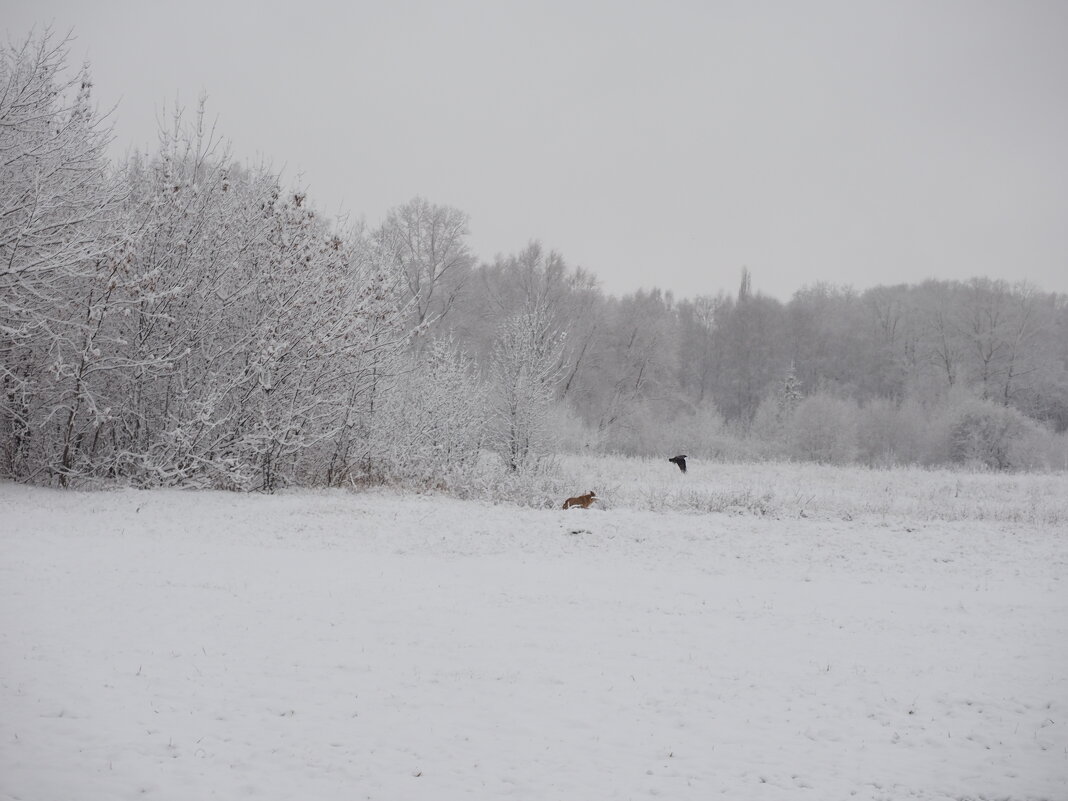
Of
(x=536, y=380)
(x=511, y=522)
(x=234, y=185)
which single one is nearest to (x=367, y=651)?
Result: (x=511, y=522)

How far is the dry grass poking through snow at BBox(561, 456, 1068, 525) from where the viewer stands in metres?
17.5

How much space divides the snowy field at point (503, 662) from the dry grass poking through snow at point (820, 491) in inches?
155

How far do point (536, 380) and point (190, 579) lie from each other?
15321 mm

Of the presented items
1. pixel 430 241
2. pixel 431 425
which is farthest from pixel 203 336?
pixel 430 241

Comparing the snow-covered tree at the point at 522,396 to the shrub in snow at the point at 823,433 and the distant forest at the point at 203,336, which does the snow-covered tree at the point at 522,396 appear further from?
the shrub in snow at the point at 823,433

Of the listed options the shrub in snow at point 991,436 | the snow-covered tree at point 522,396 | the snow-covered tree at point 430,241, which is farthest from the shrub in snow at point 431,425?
the shrub in snow at point 991,436

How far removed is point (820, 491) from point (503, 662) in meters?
17.3

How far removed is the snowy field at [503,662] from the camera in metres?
4.84

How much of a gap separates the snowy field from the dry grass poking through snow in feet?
12.9

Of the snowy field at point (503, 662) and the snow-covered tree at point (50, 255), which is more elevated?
the snow-covered tree at point (50, 255)

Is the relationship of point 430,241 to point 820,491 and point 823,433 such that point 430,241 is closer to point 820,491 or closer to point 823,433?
point 823,433

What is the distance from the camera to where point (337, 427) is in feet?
59.8

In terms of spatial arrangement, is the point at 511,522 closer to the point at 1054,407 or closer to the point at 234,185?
the point at 234,185

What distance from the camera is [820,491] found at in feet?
70.6
